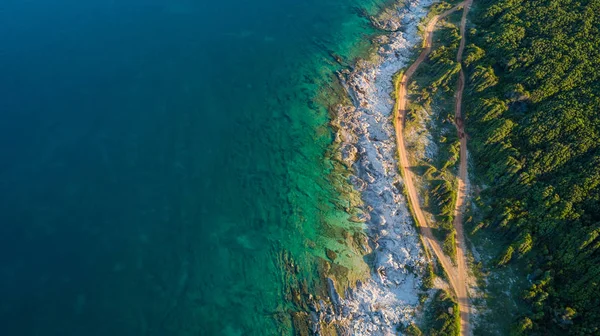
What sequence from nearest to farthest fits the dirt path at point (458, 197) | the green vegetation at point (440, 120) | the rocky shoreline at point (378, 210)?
the rocky shoreline at point (378, 210) < the dirt path at point (458, 197) < the green vegetation at point (440, 120)

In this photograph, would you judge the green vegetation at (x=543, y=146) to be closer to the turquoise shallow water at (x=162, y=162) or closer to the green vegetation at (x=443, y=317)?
the green vegetation at (x=443, y=317)

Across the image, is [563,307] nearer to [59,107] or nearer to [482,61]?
[482,61]

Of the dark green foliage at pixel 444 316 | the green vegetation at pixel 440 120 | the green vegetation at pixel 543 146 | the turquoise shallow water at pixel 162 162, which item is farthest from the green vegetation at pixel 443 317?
the turquoise shallow water at pixel 162 162

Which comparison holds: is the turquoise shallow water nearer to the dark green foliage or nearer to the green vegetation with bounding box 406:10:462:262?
the green vegetation with bounding box 406:10:462:262

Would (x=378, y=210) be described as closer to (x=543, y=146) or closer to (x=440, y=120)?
(x=440, y=120)

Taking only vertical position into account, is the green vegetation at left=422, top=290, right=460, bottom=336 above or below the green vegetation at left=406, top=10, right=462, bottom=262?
below

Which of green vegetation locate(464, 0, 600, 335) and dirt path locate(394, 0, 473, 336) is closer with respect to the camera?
green vegetation locate(464, 0, 600, 335)

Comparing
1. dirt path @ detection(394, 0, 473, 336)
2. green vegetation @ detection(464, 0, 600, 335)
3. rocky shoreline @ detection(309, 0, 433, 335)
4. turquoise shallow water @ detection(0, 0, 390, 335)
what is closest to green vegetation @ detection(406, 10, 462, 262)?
dirt path @ detection(394, 0, 473, 336)

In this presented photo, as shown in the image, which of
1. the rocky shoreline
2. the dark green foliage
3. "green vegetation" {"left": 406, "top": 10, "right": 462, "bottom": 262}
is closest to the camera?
the dark green foliage
